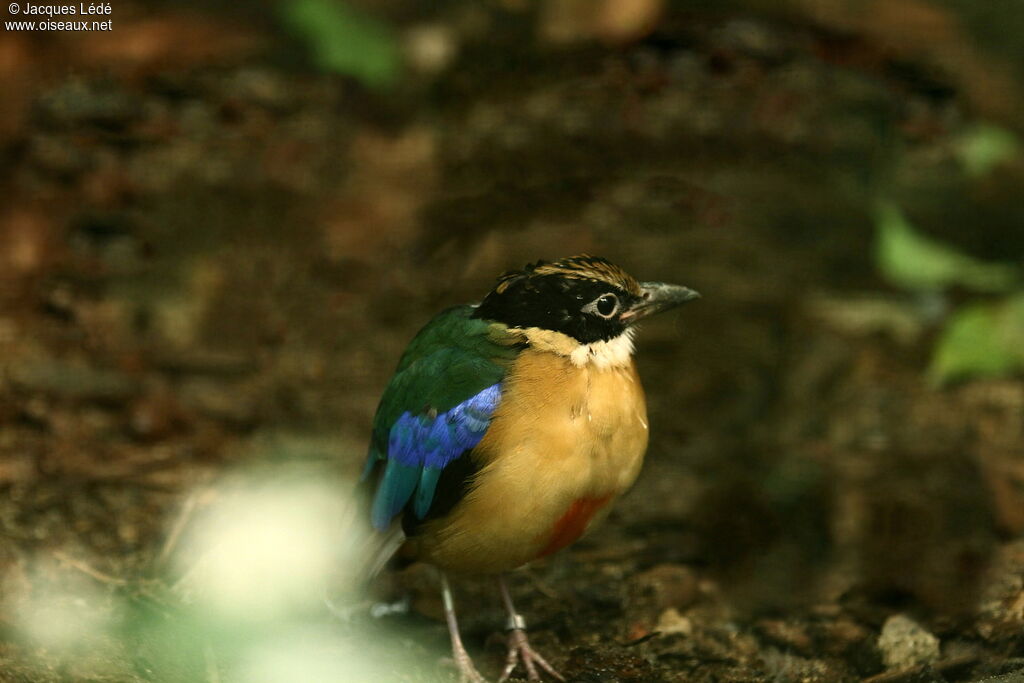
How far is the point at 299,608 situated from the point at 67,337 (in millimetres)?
3136

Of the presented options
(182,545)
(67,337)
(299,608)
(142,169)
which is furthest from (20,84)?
(299,608)

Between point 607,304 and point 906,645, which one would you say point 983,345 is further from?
point 607,304

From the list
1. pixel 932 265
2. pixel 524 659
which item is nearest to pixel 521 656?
pixel 524 659

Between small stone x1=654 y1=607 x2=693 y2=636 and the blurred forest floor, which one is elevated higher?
the blurred forest floor

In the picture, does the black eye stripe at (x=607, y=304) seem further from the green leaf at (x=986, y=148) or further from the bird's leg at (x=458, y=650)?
the green leaf at (x=986, y=148)

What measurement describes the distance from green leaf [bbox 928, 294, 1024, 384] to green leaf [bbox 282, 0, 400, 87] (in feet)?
13.9

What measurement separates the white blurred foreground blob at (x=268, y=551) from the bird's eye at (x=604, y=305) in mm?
1263

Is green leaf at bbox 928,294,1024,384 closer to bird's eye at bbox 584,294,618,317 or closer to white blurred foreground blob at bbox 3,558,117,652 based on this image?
bird's eye at bbox 584,294,618,317

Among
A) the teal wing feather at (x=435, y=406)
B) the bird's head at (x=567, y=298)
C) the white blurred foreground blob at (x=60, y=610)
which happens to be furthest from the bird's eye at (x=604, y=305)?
the white blurred foreground blob at (x=60, y=610)

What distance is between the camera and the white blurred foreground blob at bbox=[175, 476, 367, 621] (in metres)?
4.49

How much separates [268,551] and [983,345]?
12.8 ft

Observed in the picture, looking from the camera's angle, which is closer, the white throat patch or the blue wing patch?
the blue wing patch

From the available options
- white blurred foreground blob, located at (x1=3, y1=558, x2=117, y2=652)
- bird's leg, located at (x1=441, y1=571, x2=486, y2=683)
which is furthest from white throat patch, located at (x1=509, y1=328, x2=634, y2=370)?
white blurred foreground blob, located at (x1=3, y1=558, x2=117, y2=652)

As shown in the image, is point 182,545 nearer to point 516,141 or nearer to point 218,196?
point 218,196
